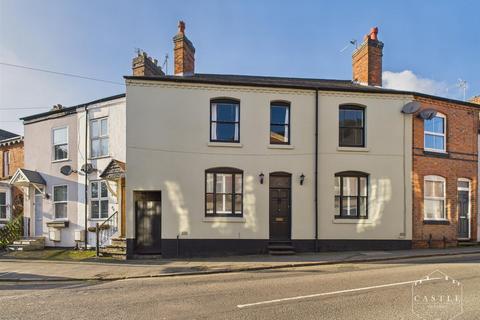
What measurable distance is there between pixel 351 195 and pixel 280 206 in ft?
10.4

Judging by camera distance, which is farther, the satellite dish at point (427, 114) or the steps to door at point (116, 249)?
the satellite dish at point (427, 114)

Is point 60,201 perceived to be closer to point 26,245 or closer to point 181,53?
point 26,245

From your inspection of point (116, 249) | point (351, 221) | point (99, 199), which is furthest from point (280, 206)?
point (99, 199)

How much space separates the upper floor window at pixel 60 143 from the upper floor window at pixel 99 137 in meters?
1.78

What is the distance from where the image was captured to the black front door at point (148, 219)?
1355cm

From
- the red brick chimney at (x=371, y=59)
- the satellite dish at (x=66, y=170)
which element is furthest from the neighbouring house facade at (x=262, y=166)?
the satellite dish at (x=66, y=170)

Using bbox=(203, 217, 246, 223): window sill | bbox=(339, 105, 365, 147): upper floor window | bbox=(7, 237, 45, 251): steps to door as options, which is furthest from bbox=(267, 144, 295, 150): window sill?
bbox=(7, 237, 45, 251): steps to door

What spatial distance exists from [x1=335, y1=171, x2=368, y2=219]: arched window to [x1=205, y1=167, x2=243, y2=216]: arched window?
4228 millimetres

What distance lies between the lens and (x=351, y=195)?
14344 millimetres

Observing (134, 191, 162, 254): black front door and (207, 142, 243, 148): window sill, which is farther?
(207, 142, 243, 148): window sill

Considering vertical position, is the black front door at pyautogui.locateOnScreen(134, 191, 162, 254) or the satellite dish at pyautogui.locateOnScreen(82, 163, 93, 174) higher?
the satellite dish at pyautogui.locateOnScreen(82, 163, 93, 174)

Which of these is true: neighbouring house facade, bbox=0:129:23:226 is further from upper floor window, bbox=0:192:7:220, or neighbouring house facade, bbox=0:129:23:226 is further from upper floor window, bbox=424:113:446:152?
upper floor window, bbox=424:113:446:152

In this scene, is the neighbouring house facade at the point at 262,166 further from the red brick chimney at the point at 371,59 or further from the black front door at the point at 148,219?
the red brick chimney at the point at 371,59

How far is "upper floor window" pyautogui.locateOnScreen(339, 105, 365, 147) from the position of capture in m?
14.6
